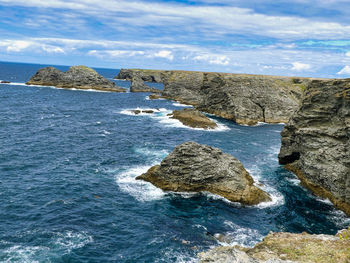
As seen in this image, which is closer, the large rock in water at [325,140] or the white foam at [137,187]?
the white foam at [137,187]

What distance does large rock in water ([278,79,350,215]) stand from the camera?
39.2 meters

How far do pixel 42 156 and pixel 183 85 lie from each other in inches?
4278

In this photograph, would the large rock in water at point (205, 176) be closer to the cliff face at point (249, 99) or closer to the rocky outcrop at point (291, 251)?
the rocky outcrop at point (291, 251)

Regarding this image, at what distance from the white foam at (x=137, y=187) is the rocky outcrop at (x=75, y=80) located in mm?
135262

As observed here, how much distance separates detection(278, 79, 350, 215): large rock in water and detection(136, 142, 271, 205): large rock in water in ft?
29.6

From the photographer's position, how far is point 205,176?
3984cm

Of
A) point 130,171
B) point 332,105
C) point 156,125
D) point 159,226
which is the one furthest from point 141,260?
point 156,125

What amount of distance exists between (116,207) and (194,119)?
179 feet

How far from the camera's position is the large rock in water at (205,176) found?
38.7m

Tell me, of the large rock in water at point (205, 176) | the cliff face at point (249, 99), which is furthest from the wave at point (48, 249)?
the cliff face at point (249, 99)

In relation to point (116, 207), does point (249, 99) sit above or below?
above

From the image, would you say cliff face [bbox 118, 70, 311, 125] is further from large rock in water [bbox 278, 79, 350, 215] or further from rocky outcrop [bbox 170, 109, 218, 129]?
large rock in water [bbox 278, 79, 350, 215]

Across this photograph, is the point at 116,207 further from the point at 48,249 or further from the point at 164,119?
the point at 164,119

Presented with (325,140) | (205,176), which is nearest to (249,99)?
(325,140)
